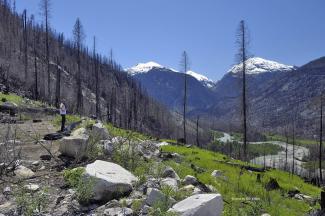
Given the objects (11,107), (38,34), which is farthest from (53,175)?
(38,34)

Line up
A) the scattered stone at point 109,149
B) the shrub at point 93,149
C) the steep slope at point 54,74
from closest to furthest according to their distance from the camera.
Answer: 1. the shrub at point 93,149
2. the scattered stone at point 109,149
3. the steep slope at point 54,74

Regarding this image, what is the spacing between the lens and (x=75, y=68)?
167625mm

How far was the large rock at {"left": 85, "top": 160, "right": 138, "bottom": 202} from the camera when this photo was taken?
32.8ft

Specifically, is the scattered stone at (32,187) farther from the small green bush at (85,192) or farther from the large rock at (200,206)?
the large rock at (200,206)

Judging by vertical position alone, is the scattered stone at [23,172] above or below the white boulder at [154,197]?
above

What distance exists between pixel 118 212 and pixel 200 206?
76.1 inches

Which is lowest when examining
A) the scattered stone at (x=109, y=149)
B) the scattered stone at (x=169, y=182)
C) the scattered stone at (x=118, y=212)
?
the scattered stone at (x=118, y=212)

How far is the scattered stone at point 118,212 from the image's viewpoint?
9.06 m

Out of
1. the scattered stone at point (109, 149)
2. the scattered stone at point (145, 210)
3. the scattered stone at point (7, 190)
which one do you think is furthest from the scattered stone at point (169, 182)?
the scattered stone at point (7, 190)

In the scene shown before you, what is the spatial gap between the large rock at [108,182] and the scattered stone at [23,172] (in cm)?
214

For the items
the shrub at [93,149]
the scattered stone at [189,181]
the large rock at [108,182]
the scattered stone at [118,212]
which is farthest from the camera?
the shrub at [93,149]

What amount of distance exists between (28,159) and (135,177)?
4.32 meters

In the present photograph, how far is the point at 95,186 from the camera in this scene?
32.7 feet

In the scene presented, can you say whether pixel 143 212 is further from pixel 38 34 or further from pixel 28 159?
pixel 38 34
